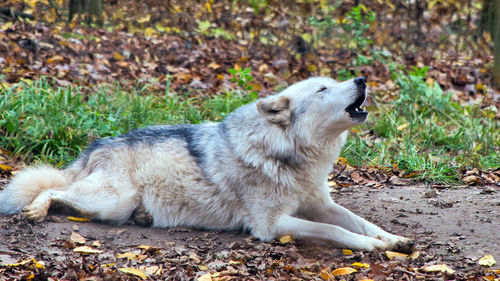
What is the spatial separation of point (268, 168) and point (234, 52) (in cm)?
694

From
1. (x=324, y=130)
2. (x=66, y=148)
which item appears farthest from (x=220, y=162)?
(x=66, y=148)

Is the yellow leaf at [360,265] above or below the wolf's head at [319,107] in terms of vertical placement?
below

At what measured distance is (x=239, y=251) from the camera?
3920 mm

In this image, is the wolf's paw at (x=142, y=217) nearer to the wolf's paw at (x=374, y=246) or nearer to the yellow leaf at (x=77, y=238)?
the yellow leaf at (x=77, y=238)

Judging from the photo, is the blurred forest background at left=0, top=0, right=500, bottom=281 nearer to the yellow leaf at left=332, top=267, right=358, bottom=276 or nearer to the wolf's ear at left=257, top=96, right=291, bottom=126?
the yellow leaf at left=332, top=267, right=358, bottom=276

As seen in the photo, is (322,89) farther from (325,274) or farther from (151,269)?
(151,269)

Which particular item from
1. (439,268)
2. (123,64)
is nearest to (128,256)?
(439,268)

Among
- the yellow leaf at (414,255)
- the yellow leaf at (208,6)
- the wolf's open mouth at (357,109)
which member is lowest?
the yellow leaf at (414,255)

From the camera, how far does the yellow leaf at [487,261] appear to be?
3559mm

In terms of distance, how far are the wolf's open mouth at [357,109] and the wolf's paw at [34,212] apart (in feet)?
8.61

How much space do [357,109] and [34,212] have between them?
2.76 m

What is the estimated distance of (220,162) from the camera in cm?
449

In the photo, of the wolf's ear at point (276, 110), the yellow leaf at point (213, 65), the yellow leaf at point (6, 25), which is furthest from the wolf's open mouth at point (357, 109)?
the yellow leaf at point (6, 25)

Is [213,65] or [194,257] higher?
[213,65]
